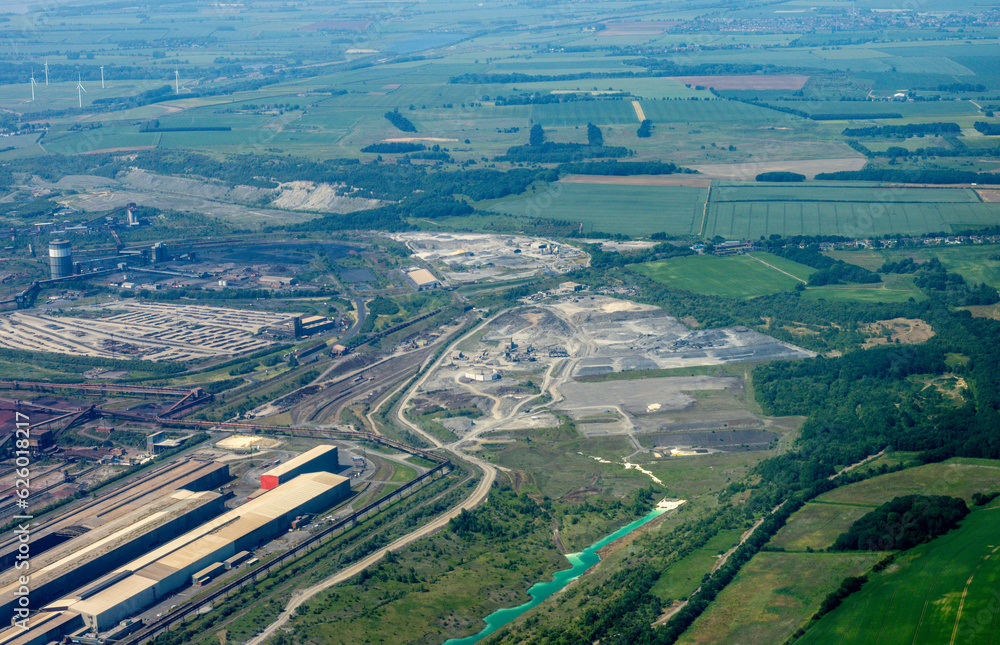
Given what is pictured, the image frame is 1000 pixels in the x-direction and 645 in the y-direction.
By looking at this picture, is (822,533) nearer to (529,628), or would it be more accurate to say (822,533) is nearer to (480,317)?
(529,628)

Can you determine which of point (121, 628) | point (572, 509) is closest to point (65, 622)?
point (121, 628)

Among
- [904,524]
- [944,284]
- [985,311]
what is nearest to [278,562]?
[904,524]

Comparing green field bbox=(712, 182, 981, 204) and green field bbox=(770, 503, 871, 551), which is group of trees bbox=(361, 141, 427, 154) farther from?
green field bbox=(770, 503, 871, 551)

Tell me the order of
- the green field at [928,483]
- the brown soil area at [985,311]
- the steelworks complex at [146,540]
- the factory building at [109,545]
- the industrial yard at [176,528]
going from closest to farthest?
1. the steelworks complex at [146,540]
2. the industrial yard at [176,528]
3. the factory building at [109,545]
4. the green field at [928,483]
5. the brown soil area at [985,311]

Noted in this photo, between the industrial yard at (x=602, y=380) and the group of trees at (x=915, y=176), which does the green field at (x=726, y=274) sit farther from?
the group of trees at (x=915, y=176)

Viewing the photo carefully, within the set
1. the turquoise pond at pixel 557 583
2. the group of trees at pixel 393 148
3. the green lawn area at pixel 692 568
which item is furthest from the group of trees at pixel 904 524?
the group of trees at pixel 393 148
